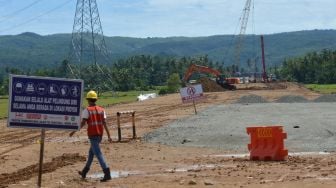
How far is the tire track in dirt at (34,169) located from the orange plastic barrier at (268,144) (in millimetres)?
4748

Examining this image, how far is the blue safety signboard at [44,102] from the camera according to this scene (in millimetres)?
11992

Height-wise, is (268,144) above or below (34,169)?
above

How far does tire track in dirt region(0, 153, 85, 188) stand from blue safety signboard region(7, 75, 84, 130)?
82.9 inches

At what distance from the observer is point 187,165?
1630cm

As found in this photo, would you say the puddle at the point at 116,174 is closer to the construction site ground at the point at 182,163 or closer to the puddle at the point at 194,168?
the construction site ground at the point at 182,163

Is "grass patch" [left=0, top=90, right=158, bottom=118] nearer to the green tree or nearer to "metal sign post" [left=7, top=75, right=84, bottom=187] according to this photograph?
the green tree

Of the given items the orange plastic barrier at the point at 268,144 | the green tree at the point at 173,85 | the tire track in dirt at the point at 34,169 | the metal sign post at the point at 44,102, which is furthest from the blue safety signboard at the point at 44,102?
the green tree at the point at 173,85

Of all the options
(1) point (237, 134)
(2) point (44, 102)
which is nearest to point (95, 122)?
(2) point (44, 102)

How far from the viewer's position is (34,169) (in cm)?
1634

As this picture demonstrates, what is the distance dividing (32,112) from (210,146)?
10425 millimetres

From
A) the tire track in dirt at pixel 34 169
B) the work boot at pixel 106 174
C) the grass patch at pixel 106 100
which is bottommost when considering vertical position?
the grass patch at pixel 106 100

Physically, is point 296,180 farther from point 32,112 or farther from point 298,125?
point 298,125

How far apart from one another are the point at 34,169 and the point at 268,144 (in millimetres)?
5789

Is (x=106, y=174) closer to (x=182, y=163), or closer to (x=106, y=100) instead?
(x=182, y=163)
